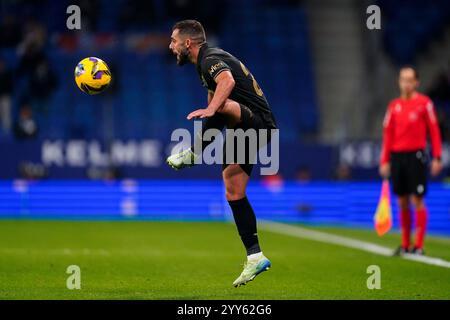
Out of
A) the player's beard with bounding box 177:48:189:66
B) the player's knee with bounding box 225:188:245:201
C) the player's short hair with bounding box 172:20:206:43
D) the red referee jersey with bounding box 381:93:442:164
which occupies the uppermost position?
the player's short hair with bounding box 172:20:206:43

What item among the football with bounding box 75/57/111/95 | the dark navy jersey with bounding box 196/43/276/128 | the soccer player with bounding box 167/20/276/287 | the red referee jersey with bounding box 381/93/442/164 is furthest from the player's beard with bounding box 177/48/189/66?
the red referee jersey with bounding box 381/93/442/164

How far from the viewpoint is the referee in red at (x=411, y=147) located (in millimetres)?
11898

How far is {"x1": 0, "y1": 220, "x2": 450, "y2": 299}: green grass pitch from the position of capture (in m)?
8.02

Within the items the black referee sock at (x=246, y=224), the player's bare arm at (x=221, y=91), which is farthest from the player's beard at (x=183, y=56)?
the black referee sock at (x=246, y=224)

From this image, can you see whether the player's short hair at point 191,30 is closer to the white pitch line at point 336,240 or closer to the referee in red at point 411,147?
the white pitch line at point 336,240

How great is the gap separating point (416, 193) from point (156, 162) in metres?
10.3

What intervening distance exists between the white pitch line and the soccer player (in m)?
3.05

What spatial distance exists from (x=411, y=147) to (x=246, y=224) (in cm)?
424

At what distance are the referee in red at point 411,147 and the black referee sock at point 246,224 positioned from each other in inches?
155

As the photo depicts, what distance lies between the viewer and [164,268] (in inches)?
393

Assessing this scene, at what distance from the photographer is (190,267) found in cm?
1020

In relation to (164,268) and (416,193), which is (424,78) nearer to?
(416,193)

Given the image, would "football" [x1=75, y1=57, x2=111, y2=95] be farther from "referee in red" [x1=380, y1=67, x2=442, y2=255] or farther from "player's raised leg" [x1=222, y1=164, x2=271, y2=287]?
"referee in red" [x1=380, y1=67, x2=442, y2=255]
